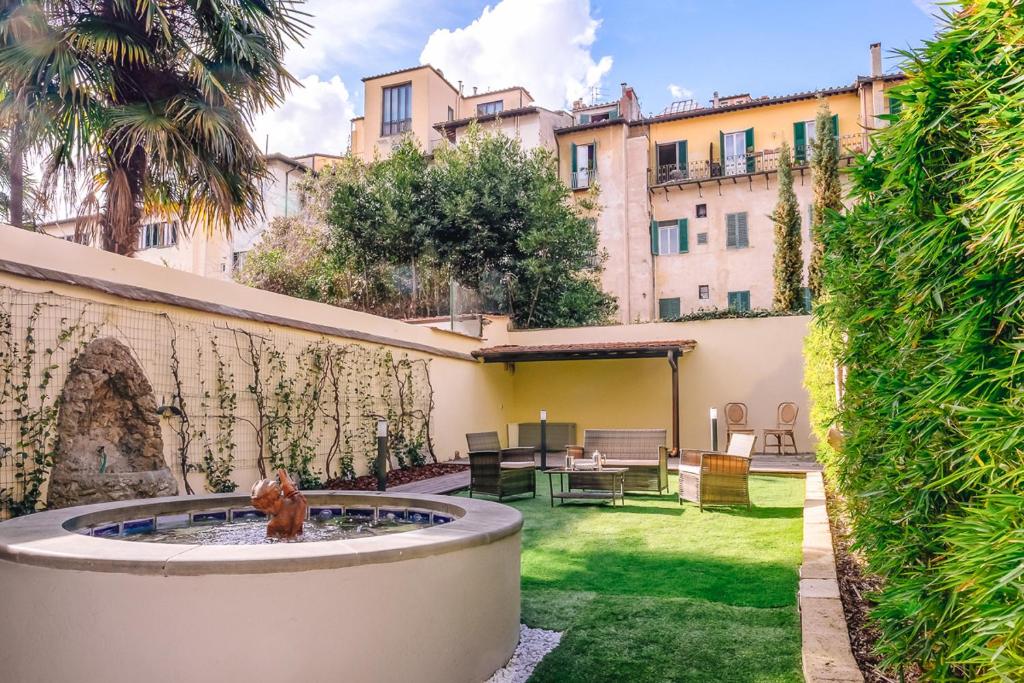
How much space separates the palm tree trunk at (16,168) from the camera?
7.35 m

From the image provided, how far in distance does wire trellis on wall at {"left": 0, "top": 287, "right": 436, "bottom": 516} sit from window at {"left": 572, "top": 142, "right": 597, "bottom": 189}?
12.2 meters

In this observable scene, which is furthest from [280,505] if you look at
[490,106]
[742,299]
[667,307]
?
[490,106]

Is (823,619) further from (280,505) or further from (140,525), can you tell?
(140,525)

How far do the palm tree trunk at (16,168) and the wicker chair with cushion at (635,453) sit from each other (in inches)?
293

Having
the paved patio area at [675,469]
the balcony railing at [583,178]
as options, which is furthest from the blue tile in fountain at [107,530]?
the balcony railing at [583,178]

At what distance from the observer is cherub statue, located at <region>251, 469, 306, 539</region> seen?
383 centimetres

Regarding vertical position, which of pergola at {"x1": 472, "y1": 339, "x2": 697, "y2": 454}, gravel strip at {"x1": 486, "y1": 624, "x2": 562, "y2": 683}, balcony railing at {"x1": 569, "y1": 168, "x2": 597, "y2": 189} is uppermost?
balcony railing at {"x1": 569, "y1": 168, "x2": 597, "y2": 189}

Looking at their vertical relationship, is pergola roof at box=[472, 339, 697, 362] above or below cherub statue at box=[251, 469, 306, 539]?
above

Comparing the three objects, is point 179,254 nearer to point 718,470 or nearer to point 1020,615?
point 718,470

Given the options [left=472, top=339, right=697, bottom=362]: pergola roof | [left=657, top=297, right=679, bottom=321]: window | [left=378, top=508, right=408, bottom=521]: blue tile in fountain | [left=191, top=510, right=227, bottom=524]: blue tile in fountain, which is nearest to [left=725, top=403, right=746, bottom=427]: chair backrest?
[left=472, top=339, right=697, bottom=362]: pergola roof

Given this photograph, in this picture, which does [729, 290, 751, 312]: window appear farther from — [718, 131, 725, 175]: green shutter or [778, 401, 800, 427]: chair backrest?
[778, 401, 800, 427]: chair backrest

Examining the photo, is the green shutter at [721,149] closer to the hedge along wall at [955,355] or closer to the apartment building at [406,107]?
the apartment building at [406,107]

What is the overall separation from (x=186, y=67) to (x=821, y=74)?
20.1m

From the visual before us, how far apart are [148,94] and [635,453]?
748 centimetres
